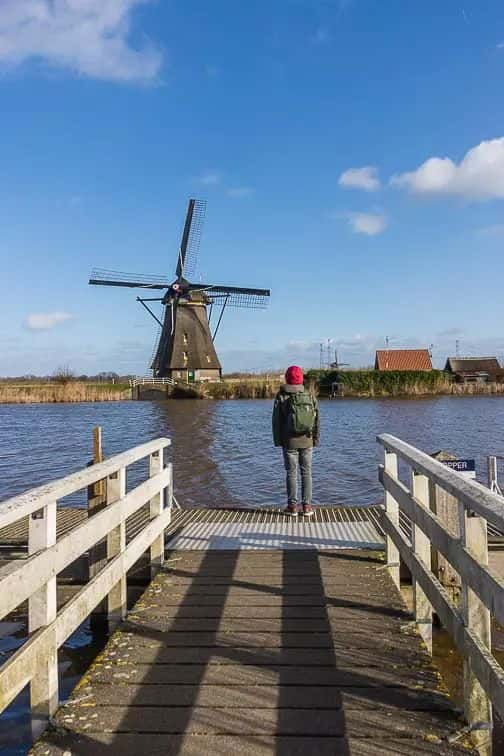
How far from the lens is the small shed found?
204 ft

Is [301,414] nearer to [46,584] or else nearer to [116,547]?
[116,547]

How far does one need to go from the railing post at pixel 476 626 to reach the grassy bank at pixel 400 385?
47703 millimetres

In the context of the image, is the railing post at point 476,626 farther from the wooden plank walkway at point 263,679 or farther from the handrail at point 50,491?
the handrail at point 50,491

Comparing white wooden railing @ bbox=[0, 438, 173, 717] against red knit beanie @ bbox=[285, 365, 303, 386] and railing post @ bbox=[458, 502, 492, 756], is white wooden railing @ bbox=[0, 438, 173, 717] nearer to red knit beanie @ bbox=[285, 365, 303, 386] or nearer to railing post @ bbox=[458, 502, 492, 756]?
railing post @ bbox=[458, 502, 492, 756]

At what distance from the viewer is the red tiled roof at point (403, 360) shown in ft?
205

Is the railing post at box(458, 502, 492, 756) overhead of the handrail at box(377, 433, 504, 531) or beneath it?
beneath

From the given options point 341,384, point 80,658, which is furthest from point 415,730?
point 341,384

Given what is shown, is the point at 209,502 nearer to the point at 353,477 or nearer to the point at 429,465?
the point at 353,477

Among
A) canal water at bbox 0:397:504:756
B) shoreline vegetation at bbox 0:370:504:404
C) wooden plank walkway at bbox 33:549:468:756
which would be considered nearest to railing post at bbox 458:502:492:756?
wooden plank walkway at bbox 33:549:468:756

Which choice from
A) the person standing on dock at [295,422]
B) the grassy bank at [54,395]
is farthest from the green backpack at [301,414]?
the grassy bank at [54,395]

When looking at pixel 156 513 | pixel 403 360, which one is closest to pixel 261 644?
pixel 156 513

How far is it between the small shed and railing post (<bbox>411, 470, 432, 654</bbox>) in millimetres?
60423

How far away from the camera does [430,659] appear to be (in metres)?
3.32

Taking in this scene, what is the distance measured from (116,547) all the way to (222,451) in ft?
48.9
